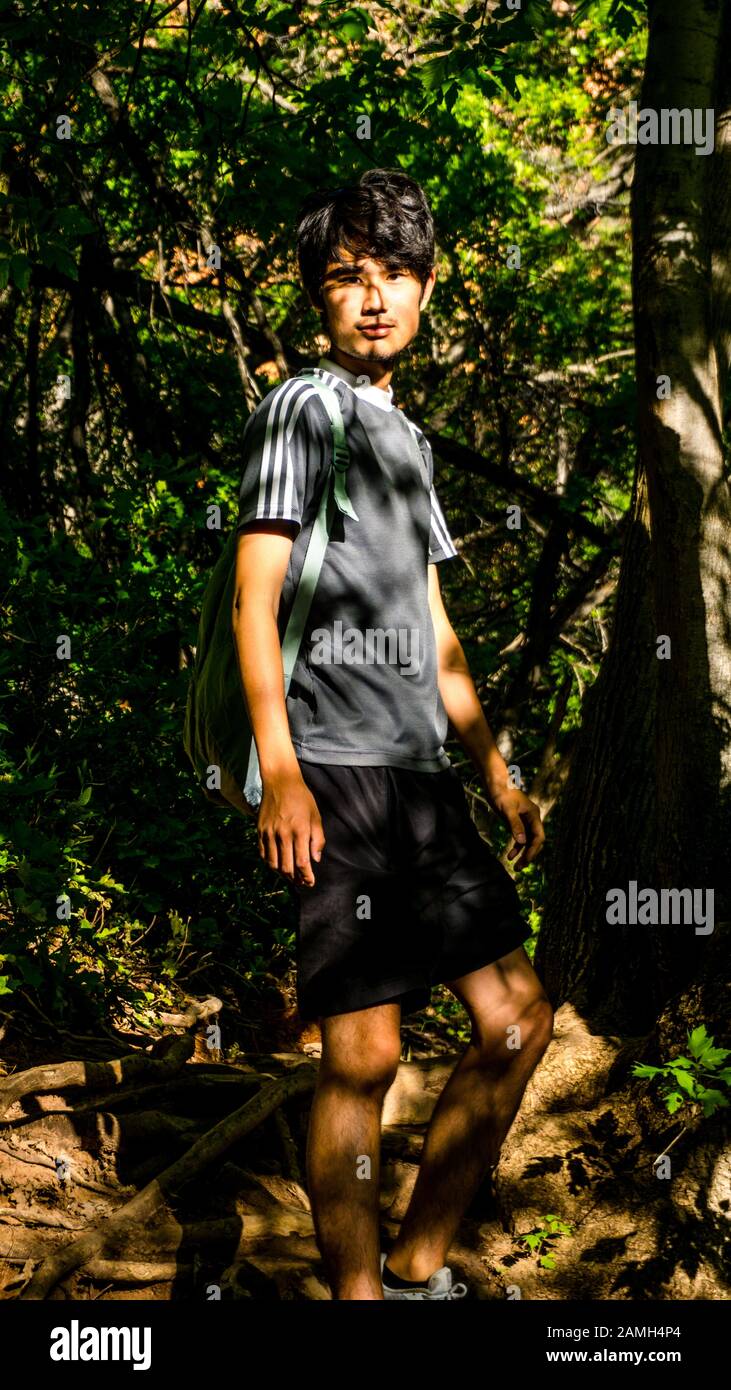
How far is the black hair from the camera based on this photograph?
2.67 m

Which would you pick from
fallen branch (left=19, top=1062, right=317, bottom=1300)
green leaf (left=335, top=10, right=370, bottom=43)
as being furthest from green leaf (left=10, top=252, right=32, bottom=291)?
fallen branch (left=19, top=1062, right=317, bottom=1300)

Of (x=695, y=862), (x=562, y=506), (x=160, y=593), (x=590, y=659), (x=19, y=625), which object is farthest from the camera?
(x=590, y=659)

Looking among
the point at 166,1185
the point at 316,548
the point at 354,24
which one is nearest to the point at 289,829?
the point at 316,548

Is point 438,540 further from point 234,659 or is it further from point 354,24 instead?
point 354,24

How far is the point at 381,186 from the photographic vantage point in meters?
2.75

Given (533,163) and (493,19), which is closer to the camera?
(493,19)

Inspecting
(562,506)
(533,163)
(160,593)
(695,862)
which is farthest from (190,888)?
(533,163)

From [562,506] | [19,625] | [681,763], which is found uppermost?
[562,506]

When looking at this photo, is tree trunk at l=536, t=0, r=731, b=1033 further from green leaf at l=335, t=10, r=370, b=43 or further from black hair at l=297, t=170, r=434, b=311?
green leaf at l=335, t=10, r=370, b=43

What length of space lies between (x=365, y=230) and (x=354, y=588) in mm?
828
